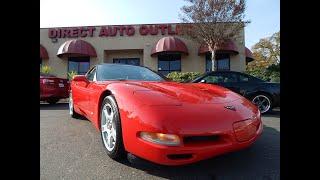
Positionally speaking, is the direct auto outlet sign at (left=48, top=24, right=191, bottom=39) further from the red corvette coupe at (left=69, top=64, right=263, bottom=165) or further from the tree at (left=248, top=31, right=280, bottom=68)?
the tree at (left=248, top=31, right=280, bottom=68)

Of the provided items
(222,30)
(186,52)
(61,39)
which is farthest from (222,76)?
(61,39)

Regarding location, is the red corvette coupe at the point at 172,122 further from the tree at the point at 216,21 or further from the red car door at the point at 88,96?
the tree at the point at 216,21

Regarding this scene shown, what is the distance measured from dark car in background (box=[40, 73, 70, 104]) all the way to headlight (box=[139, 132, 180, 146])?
7.61 metres

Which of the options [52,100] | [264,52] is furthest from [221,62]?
[264,52]

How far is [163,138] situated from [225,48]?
1811cm

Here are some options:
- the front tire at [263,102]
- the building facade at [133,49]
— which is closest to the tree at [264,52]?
the building facade at [133,49]

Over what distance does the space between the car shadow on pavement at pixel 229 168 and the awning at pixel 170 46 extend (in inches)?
692

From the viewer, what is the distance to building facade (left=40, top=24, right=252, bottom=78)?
2167cm

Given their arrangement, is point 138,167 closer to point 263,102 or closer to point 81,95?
point 81,95
